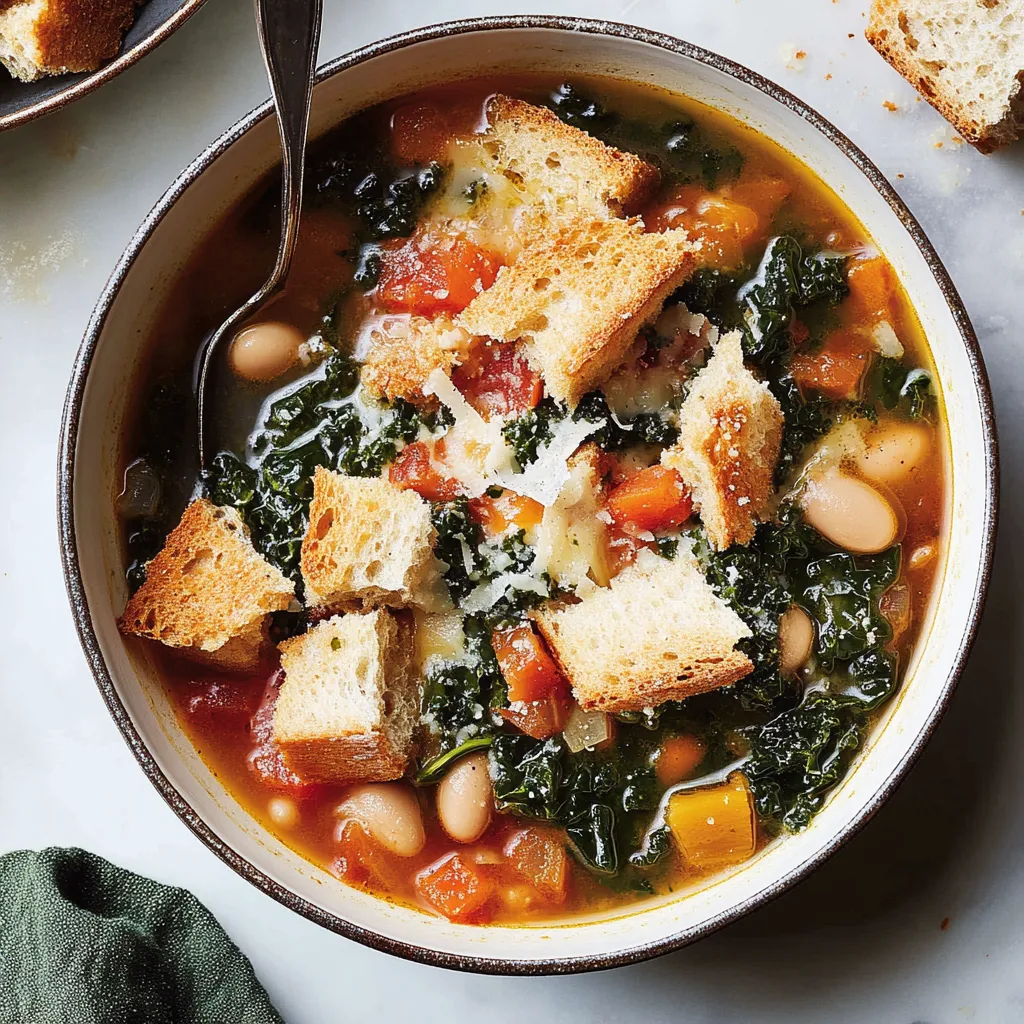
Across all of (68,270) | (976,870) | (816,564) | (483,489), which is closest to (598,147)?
(483,489)

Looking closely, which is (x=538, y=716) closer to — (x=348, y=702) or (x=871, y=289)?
(x=348, y=702)

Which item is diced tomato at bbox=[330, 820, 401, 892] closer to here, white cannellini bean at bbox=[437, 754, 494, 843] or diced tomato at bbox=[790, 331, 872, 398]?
white cannellini bean at bbox=[437, 754, 494, 843]

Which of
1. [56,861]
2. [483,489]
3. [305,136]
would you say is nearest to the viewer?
[305,136]

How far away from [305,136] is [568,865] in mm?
1870

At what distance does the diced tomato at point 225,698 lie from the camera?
9.60 feet

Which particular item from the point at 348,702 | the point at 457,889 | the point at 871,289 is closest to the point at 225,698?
the point at 348,702

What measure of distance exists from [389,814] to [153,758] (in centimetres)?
58

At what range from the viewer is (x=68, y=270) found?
10.2 feet

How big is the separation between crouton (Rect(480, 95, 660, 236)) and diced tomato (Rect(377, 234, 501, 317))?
0.16 metres

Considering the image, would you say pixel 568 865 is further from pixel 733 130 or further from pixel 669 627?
pixel 733 130

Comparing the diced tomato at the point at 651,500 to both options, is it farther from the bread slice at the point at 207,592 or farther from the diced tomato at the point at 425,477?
the bread slice at the point at 207,592

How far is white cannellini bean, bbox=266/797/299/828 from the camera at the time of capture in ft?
9.54

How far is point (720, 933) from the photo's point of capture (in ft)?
10.0

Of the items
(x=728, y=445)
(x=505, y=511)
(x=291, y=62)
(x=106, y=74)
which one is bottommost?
(x=505, y=511)
